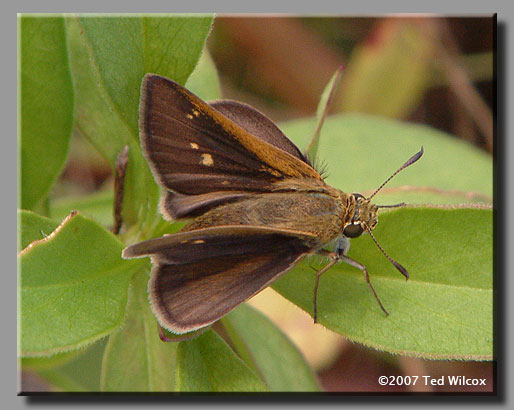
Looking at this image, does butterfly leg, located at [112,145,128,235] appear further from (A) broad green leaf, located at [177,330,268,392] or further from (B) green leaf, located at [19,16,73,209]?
(A) broad green leaf, located at [177,330,268,392]

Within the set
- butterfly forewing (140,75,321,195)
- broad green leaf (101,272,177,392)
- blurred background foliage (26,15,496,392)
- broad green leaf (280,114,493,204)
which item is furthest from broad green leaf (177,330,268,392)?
blurred background foliage (26,15,496,392)

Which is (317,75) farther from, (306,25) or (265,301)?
(265,301)

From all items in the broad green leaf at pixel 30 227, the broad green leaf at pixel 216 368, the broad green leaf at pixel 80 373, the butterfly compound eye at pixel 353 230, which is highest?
the broad green leaf at pixel 30 227

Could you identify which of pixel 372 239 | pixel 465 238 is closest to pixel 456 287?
pixel 465 238

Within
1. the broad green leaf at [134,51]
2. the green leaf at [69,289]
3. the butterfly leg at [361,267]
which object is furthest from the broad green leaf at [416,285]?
the broad green leaf at [134,51]

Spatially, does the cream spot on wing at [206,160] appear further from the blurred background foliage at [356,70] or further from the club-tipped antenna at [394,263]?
the blurred background foliage at [356,70]

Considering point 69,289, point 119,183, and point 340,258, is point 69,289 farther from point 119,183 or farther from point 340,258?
point 340,258

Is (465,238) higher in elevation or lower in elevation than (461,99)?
lower
